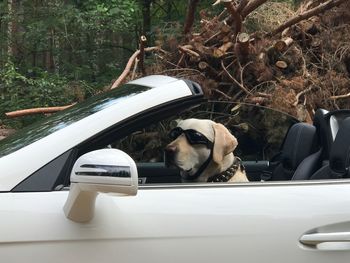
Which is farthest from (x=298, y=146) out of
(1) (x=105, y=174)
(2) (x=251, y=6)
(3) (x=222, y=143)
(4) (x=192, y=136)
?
(2) (x=251, y=6)

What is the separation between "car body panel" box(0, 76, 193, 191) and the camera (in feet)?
6.63

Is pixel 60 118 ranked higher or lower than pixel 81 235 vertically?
higher

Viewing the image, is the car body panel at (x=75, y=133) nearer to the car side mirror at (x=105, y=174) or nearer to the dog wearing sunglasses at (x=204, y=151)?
the car side mirror at (x=105, y=174)

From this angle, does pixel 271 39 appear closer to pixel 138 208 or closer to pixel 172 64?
pixel 172 64

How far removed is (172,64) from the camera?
7848 millimetres

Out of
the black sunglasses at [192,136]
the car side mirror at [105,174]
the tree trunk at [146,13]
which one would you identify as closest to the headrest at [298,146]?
the black sunglasses at [192,136]

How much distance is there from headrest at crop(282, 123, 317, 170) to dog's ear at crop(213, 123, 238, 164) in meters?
0.46

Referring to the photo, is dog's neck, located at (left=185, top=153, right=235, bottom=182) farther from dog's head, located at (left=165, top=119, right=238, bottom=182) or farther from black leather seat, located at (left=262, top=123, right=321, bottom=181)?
black leather seat, located at (left=262, top=123, right=321, bottom=181)

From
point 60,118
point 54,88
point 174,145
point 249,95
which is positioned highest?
point 60,118

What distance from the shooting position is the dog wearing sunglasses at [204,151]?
9.40 ft

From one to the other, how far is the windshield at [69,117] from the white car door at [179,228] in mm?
300

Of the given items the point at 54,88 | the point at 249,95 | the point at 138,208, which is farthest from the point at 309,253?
the point at 54,88

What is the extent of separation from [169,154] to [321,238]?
108cm

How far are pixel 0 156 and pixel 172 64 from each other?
583 centimetres
